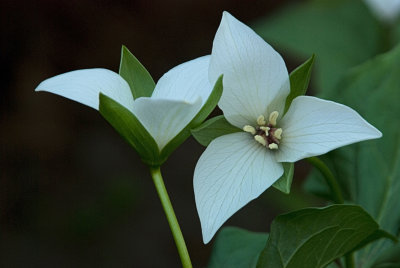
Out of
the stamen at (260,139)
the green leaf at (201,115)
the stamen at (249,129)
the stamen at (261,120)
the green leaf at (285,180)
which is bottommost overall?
the green leaf at (285,180)

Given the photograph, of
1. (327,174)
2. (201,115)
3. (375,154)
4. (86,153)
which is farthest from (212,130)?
(86,153)

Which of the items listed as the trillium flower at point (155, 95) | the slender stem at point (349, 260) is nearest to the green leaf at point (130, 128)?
the trillium flower at point (155, 95)

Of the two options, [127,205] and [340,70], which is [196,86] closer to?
[340,70]

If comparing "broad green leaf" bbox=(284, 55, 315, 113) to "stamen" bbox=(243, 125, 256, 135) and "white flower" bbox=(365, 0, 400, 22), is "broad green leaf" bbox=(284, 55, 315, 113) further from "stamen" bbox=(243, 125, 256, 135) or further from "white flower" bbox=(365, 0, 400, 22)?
"white flower" bbox=(365, 0, 400, 22)

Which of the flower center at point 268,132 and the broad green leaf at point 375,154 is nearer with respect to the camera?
the flower center at point 268,132

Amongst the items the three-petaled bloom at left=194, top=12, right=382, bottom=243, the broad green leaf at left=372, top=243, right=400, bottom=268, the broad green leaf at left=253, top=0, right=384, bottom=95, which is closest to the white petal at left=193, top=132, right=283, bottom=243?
the three-petaled bloom at left=194, top=12, right=382, bottom=243

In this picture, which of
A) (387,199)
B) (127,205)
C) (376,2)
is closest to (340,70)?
(376,2)

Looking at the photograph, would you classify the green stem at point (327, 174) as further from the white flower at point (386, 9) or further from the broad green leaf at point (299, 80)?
the white flower at point (386, 9)

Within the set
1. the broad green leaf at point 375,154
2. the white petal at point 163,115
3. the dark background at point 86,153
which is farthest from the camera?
the dark background at point 86,153
